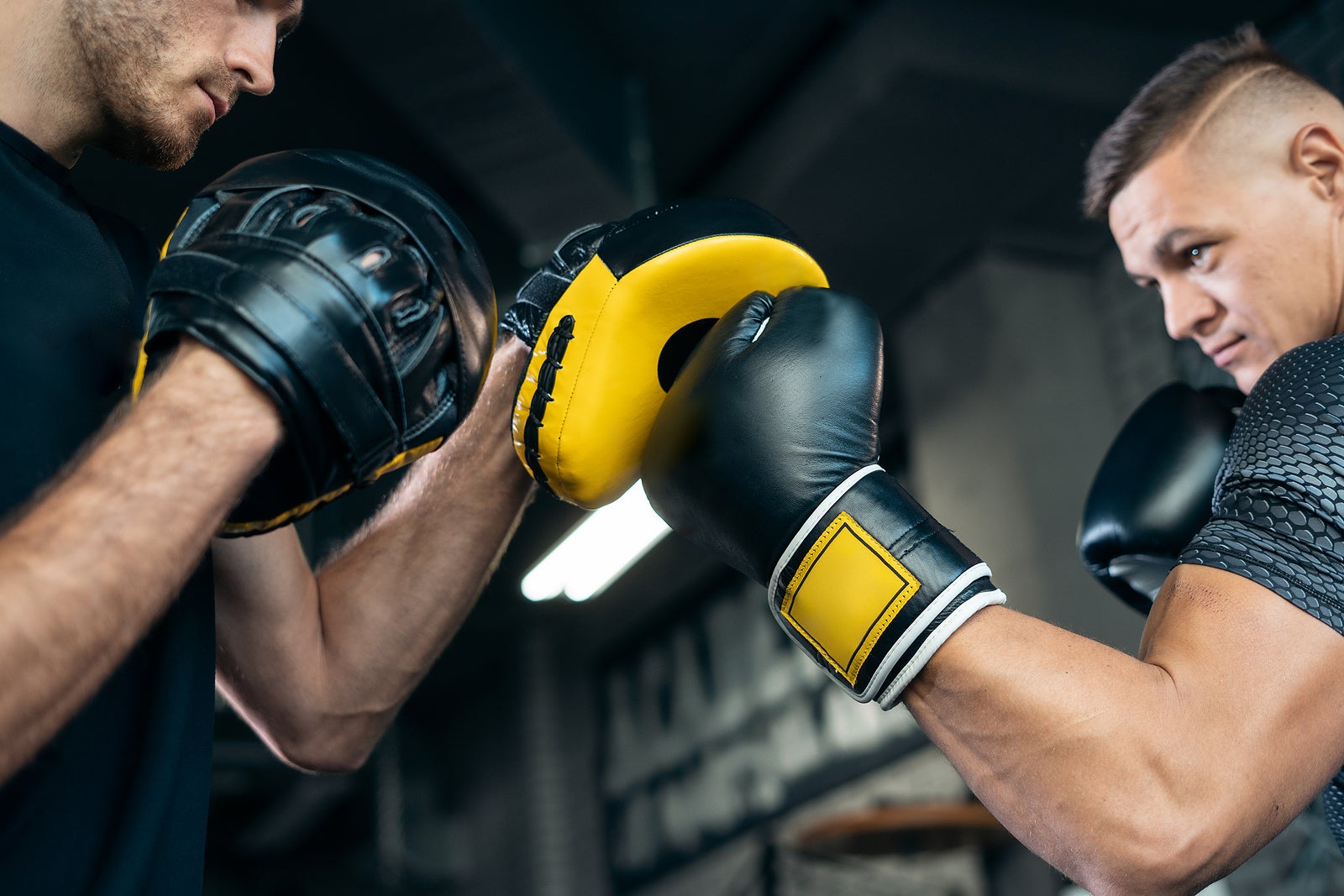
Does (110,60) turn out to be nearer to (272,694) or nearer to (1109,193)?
(272,694)

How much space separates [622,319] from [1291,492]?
25.7 inches

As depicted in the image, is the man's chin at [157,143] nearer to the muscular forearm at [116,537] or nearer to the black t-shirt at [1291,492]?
the muscular forearm at [116,537]

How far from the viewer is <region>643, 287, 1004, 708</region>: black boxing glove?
1062 mm

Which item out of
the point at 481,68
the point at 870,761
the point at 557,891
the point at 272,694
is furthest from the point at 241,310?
the point at 557,891

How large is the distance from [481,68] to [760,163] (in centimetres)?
145

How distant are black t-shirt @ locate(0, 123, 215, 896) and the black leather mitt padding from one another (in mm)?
158

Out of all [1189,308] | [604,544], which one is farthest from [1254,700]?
[604,544]

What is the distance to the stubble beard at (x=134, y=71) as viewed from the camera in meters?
1.10

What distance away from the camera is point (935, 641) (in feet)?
3.42

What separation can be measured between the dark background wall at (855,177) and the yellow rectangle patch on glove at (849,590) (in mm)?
2308

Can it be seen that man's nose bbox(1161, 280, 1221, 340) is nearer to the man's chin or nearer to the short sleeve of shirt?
the short sleeve of shirt

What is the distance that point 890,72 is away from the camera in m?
3.83

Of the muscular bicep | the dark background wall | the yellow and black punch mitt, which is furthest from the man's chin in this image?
the dark background wall

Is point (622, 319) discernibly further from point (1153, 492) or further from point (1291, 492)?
point (1153, 492)
